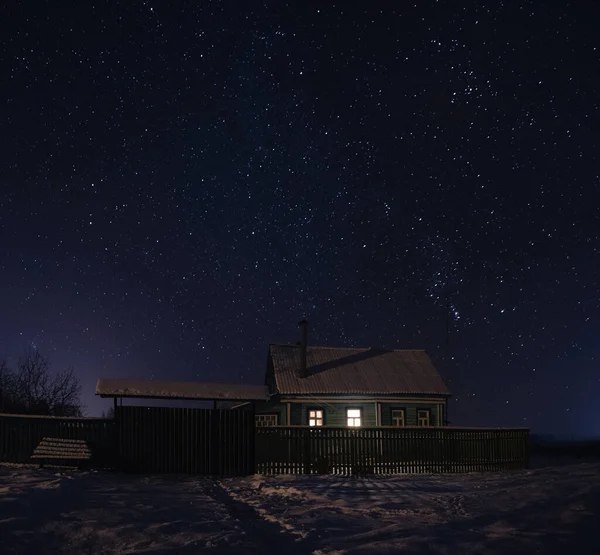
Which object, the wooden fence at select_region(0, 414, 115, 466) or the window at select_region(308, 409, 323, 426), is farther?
the window at select_region(308, 409, 323, 426)

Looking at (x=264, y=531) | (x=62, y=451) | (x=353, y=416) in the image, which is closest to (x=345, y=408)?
(x=353, y=416)

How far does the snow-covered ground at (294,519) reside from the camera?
6988 millimetres

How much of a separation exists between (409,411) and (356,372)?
3418 millimetres

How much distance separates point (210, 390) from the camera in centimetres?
1900

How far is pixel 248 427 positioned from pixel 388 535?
1062 centimetres

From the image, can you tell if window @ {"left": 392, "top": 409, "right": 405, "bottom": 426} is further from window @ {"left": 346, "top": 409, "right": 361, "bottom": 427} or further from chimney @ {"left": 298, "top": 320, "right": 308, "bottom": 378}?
chimney @ {"left": 298, "top": 320, "right": 308, "bottom": 378}

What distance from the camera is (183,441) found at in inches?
681

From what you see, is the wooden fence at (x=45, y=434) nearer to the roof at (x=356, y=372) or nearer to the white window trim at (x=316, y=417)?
the roof at (x=356, y=372)

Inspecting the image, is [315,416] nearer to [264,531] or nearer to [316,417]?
[316,417]

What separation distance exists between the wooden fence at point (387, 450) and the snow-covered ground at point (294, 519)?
516 centimetres

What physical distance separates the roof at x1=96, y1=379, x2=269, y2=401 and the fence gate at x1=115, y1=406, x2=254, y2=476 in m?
0.89

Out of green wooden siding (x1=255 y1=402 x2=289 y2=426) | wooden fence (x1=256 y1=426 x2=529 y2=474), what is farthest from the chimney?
wooden fence (x1=256 y1=426 x2=529 y2=474)

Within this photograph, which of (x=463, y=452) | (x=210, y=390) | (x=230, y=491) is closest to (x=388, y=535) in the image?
(x=230, y=491)

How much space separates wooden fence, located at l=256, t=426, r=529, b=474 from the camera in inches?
733
